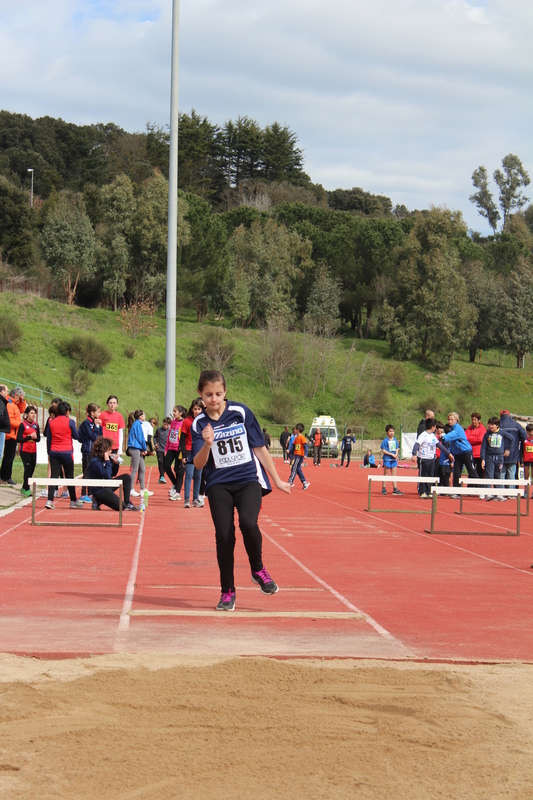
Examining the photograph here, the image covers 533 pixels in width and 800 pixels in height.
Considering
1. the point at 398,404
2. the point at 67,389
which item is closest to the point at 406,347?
the point at 398,404

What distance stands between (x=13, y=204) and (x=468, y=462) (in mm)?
48331

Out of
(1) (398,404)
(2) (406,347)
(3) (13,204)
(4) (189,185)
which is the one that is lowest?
(1) (398,404)

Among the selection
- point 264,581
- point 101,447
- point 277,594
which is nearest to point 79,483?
point 101,447

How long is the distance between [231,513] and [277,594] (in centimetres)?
157

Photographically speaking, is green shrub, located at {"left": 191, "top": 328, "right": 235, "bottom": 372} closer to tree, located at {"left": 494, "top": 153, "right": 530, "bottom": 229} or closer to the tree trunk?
the tree trunk

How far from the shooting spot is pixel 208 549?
11.0 m

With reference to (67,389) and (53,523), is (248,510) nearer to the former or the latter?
(53,523)

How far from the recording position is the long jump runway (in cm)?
611

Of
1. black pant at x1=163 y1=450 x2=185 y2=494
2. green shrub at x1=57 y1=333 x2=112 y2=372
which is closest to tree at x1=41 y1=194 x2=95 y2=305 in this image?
green shrub at x1=57 y1=333 x2=112 y2=372

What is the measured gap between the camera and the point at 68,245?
Answer: 6066 centimetres

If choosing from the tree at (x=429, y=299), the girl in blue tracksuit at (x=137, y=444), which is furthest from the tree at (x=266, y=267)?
the girl in blue tracksuit at (x=137, y=444)

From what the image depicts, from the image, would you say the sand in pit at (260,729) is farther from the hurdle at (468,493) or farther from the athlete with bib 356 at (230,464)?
the hurdle at (468,493)

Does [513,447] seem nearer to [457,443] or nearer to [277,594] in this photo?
[457,443]

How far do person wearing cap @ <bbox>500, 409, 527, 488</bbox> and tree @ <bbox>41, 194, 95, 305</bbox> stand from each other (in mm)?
45448
